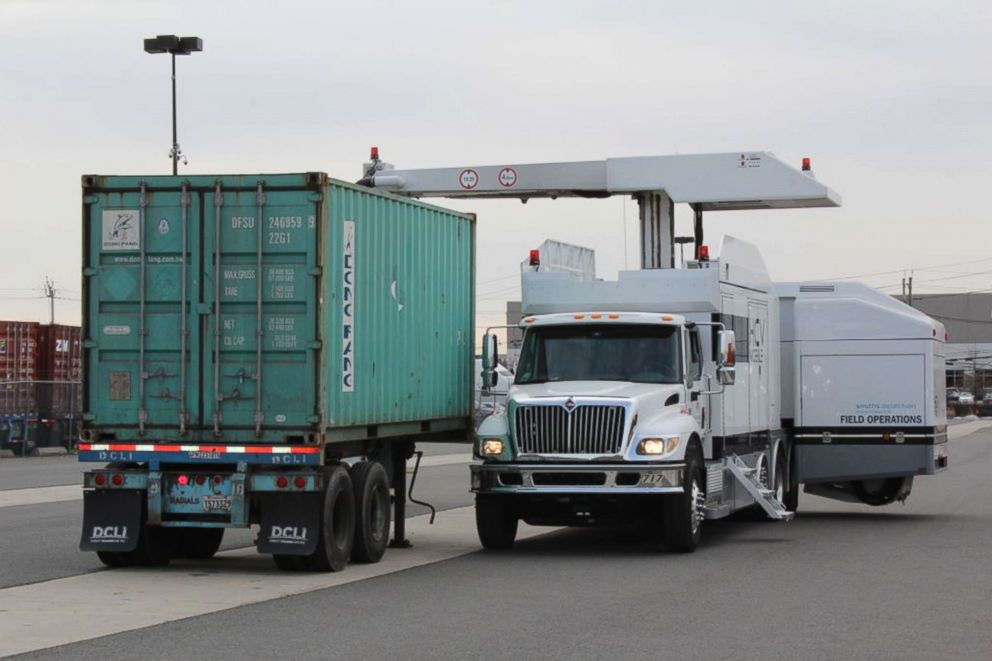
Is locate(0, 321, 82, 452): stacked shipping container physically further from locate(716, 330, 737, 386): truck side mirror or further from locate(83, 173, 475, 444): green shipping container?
locate(83, 173, 475, 444): green shipping container

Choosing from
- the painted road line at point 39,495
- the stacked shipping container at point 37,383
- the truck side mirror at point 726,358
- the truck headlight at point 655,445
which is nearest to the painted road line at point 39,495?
the painted road line at point 39,495

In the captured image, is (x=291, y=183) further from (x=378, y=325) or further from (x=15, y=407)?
(x=15, y=407)

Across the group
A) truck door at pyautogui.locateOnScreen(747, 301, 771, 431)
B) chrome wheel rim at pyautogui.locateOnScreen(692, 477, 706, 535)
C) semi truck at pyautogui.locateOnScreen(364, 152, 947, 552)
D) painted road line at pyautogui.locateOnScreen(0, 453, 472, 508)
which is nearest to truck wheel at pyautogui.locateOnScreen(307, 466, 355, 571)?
semi truck at pyautogui.locateOnScreen(364, 152, 947, 552)

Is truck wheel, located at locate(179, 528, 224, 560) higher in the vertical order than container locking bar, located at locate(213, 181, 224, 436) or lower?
lower

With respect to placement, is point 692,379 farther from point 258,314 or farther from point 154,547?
point 154,547

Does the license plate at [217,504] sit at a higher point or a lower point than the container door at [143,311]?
lower

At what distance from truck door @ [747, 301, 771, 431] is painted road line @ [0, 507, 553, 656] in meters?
4.70

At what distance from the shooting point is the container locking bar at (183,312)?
1595 cm

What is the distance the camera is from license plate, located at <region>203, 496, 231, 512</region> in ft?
51.7

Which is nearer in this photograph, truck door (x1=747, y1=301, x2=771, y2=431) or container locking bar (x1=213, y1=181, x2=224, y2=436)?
container locking bar (x1=213, y1=181, x2=224, y2=436)

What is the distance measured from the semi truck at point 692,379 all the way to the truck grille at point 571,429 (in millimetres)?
21

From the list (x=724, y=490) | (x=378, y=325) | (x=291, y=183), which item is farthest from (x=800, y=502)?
(x=291, y=183)

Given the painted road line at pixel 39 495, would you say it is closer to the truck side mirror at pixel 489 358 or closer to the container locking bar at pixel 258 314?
the truck side mirror at pixel 489 358

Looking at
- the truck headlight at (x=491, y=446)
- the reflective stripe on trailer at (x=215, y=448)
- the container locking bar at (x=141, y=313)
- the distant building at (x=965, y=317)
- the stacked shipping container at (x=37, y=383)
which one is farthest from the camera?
the distant building at (x=965, y=317)
